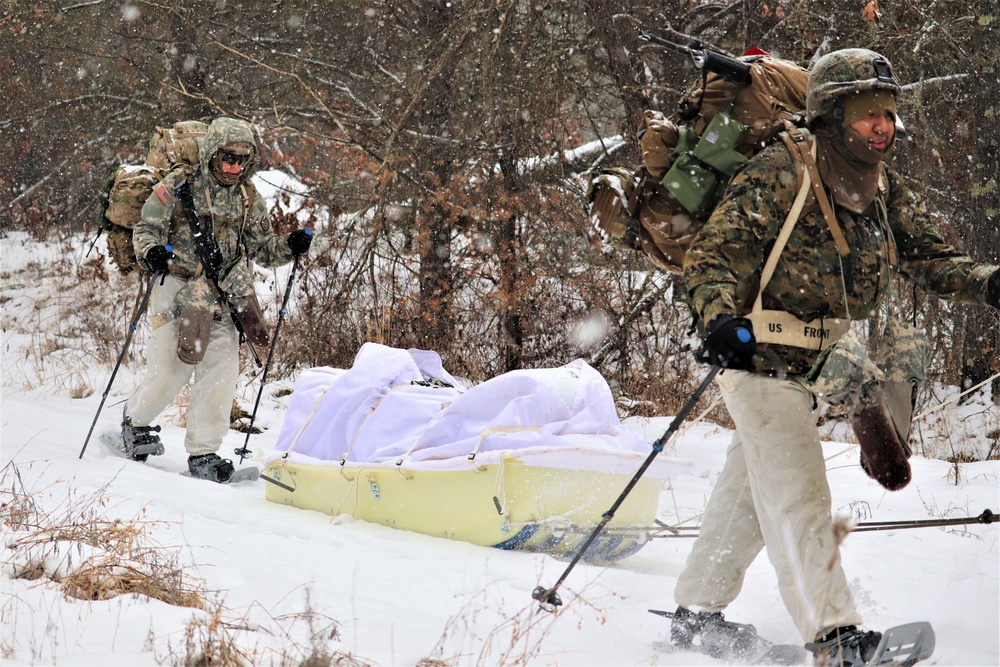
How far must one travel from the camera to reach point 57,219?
55.4ft

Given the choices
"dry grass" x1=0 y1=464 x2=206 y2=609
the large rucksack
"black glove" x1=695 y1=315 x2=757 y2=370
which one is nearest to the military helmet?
the large rucksack

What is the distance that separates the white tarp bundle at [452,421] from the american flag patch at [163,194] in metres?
1.84

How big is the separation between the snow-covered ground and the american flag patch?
1797mm

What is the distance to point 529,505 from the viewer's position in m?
4.54

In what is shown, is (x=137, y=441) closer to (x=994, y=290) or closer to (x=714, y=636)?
(x=714, y=636)

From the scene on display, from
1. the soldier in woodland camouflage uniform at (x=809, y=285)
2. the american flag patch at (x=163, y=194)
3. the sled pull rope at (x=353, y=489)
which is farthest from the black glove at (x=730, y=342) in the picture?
the american flag patch at (x=163, y=194)

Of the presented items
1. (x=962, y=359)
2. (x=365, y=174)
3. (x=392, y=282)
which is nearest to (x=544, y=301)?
(x=392, y=282)

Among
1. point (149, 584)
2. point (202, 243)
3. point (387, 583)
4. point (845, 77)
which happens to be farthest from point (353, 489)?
point (845, 77)

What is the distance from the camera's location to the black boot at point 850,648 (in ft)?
9.65

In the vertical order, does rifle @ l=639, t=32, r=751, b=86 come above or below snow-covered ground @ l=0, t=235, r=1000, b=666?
above

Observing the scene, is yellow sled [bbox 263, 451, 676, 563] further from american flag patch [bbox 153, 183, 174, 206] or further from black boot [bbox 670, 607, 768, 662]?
american flag patch [bbox 153, 183, 174, 206]

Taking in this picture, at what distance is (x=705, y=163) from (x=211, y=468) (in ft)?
15.0

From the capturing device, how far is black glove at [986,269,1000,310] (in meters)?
3.14

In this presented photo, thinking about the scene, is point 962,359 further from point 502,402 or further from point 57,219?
point 57,219
